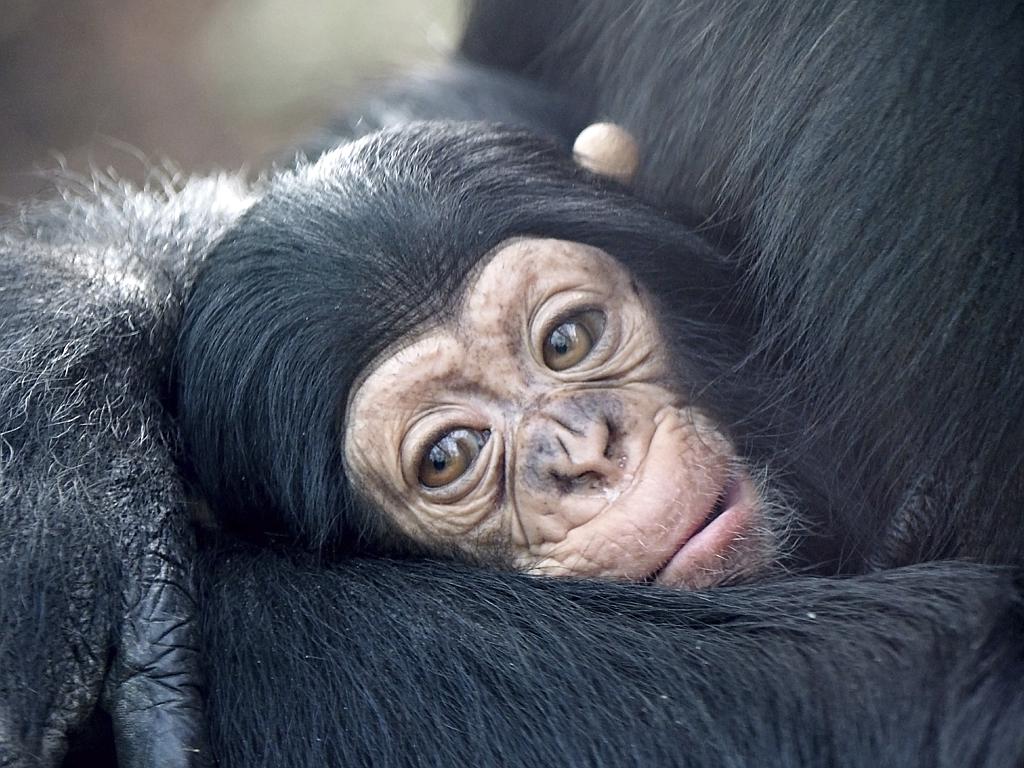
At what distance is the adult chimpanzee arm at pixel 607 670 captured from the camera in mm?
2309

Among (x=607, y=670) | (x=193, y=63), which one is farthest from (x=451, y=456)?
(x=193, y=63)

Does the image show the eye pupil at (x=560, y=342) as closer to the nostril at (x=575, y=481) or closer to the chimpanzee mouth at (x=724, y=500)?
the nostril at (x=575, y=481)

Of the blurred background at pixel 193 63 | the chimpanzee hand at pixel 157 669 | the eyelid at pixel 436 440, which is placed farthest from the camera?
the blurred background at pixel 193 63

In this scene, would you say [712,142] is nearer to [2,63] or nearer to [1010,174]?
[1010,174]

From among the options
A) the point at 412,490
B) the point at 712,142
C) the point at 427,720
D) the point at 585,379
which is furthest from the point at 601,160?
the point at 427,720

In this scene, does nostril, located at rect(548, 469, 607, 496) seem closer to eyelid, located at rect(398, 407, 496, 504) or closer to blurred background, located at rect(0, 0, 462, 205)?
eyelid, located at rect(398, 407, 496, 504)

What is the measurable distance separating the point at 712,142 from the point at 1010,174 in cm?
79

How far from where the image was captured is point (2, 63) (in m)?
6.75

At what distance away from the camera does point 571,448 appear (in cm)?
289

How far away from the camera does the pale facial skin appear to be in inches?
112

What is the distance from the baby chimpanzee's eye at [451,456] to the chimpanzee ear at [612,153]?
2.60ft

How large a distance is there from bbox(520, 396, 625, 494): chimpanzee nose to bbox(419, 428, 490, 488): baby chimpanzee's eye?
0.40ft

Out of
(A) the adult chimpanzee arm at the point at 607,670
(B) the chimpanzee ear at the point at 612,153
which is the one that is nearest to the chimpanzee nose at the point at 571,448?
(A) the adult chimpanzee arm at the point at 607,670

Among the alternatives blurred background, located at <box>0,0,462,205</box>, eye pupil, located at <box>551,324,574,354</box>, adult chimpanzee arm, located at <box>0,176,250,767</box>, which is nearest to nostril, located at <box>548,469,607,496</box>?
eye pupil, located at <box>551,324,574,354</box>
